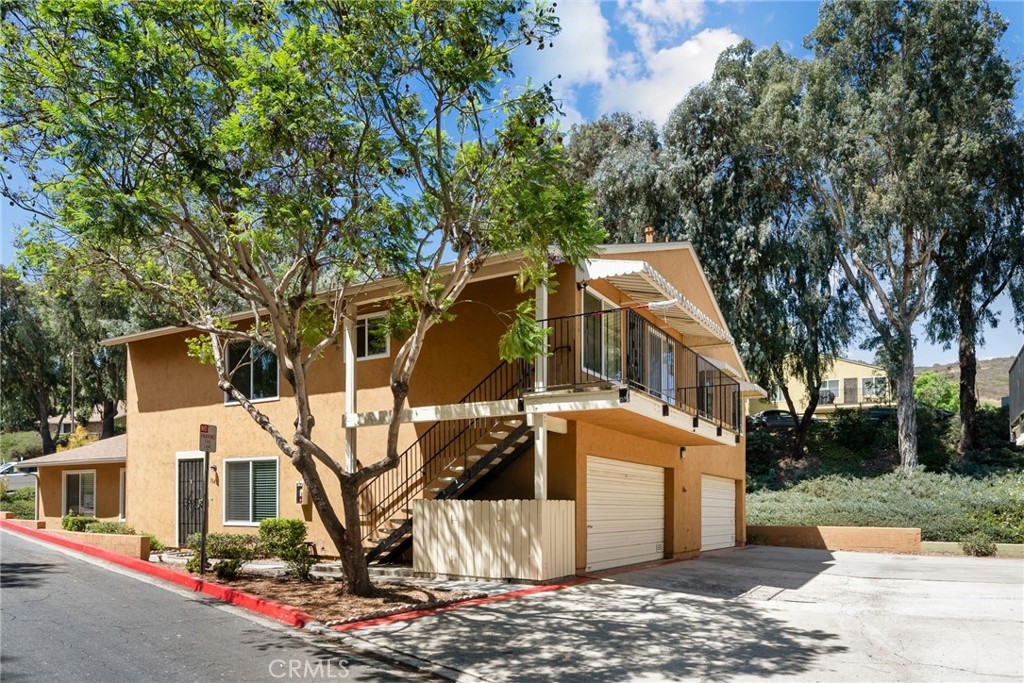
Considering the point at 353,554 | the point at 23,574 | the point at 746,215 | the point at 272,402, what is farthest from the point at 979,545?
the point at 23,574

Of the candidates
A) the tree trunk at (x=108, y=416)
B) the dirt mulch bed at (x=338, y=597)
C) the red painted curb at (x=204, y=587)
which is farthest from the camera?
the tree trunk at (x=108, y=416)

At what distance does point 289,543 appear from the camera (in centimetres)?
1311

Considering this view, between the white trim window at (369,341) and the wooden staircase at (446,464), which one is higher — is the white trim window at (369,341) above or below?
above

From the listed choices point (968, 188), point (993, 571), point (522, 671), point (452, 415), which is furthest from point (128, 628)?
point (968, 188)

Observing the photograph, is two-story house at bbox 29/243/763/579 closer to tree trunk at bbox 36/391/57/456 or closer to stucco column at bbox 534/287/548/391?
stucco column at bbox 534/287/548/391

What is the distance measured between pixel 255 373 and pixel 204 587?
24.5ft

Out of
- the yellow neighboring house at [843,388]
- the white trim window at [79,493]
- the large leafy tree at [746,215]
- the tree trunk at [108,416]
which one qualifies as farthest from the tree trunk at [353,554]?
the yellow neighboring house at [843,388]

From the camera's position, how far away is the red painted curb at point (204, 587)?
10.2 meters

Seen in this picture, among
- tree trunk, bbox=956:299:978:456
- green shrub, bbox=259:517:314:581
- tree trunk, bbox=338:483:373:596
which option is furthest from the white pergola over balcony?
tree trunk, bbox=956:299:978:456

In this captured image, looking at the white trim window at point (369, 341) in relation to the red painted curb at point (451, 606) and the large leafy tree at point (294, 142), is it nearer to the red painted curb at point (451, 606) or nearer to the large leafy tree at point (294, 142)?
the large leafy tree at point (294, 142)

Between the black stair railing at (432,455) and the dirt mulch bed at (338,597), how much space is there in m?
2.74

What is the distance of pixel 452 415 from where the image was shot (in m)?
13.8

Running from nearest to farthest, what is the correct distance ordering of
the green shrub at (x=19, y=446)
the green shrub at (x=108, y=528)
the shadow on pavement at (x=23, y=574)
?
the shadow on pavement at (x=23, y=574) < the green shrub at (x=108, y=528) < the green shrub at (x=19, y=446)

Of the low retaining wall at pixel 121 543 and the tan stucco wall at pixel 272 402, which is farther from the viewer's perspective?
the tan stucco wall at pixel 272 402
